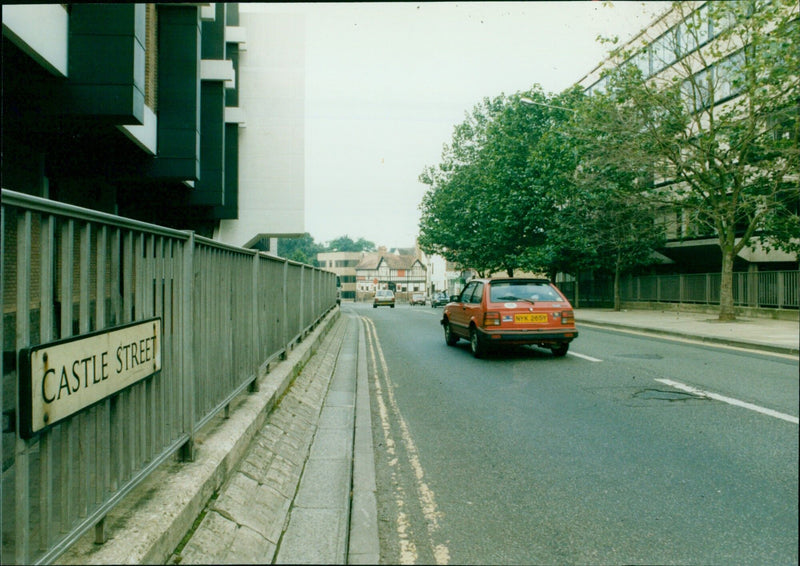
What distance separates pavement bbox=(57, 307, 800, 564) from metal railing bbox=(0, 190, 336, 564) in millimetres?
167

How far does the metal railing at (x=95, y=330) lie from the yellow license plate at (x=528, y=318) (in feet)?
23.5

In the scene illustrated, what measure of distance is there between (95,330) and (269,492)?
6.04 feet

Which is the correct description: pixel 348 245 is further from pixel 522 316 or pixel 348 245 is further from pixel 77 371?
pixel 77 371

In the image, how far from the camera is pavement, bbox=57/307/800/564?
8.11 feet

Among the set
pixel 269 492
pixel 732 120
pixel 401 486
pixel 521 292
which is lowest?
pixel 401 486

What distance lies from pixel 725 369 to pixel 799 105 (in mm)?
9097

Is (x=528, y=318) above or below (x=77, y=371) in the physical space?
below

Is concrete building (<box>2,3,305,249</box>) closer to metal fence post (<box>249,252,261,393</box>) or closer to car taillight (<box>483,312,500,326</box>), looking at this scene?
metal fence post (<box>249,252,261,393</box>)

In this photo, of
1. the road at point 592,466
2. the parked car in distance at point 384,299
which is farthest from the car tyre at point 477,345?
the parked car in distance at point 384,299

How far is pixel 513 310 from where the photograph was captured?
11156 mm

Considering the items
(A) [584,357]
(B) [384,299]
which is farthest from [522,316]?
(B) [384,299]

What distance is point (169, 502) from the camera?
9.87 ft

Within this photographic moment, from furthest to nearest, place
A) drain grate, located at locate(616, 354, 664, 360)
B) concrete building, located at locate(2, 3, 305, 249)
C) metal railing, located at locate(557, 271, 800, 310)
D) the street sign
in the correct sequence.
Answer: drain grate, located at locate(616, 354, 664, 360)
concrete building, located at locate(2, 3, 305, 249)
the street sign
metal railing, located at locate(557, 271, 800, 310)

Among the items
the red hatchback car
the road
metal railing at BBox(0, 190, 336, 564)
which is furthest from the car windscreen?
metal railing at BBox(0, 190, 336, 564)
